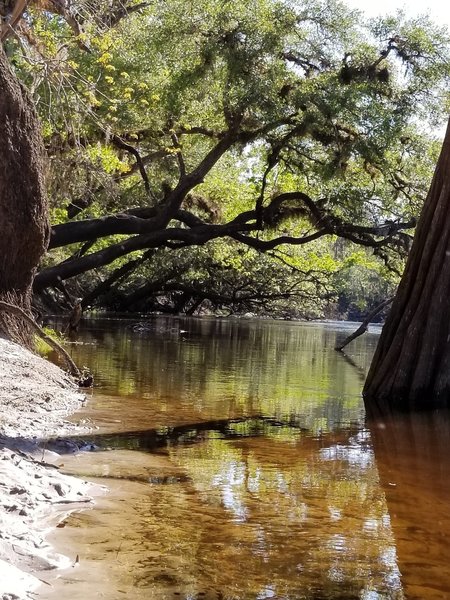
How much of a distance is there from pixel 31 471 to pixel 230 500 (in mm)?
1375

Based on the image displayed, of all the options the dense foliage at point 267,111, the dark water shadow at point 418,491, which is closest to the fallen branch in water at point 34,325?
the dark water shadow at point 418,491

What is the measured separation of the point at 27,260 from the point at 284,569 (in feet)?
25.1

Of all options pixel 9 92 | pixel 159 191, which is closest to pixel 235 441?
pixel 9 92

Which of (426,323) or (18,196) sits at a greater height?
(18,196)

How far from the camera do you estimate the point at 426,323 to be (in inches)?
478

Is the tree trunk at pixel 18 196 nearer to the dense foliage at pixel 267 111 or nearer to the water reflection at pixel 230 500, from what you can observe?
the water reflection at pixel 230 500

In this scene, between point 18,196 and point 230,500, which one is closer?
point 230,500

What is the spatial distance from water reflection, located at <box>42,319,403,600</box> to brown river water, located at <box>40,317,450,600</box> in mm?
13

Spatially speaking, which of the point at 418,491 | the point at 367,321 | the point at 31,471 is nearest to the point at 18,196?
the point at 31,471

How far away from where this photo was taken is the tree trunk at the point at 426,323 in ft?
39.6

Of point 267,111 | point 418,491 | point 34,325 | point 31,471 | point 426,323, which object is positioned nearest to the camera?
point 31,471

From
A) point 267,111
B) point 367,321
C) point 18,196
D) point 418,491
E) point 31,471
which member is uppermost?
point 267,111

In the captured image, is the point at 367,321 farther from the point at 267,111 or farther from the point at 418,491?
the point at 418,491

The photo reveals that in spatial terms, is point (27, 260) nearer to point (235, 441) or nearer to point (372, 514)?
point (235, 441)
